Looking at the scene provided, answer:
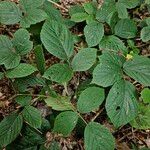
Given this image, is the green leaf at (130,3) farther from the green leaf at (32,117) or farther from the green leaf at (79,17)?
the green leaf at (32,117)

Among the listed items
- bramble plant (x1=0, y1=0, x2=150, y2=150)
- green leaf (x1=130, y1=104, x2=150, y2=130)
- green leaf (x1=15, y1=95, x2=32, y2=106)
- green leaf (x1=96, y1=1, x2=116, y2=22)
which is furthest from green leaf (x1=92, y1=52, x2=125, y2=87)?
green leaf (x1=96, y1=1, x2=116, y2=22)

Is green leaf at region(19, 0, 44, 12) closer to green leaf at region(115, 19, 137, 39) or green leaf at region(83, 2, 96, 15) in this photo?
green leaf at region(83, 2, 96, 15)

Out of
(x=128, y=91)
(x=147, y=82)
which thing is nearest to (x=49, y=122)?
(x=128, y=91)

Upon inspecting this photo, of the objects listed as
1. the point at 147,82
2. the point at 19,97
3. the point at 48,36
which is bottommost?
the point at 19,97

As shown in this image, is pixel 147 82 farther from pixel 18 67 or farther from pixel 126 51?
pixel 18 67

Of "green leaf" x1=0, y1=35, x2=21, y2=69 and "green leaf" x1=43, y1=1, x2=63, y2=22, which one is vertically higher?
"green leaf" x1=43, y1=1, x2=63, y2=22

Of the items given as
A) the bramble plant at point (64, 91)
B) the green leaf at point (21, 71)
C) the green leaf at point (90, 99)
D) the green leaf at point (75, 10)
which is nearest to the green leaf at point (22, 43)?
the bramble plant at point (64, 91)
